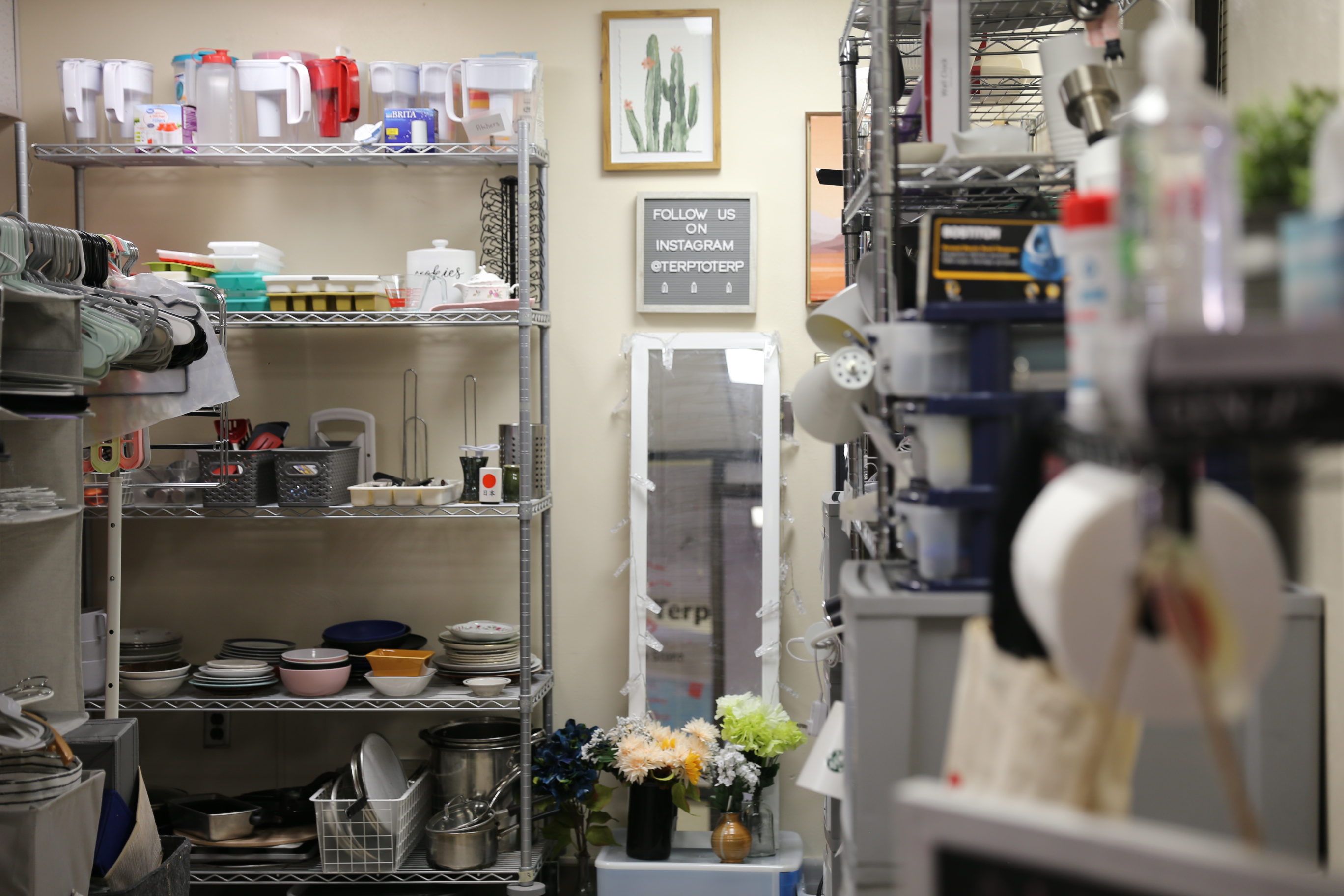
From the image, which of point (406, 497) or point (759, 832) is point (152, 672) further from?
point (759, 832)

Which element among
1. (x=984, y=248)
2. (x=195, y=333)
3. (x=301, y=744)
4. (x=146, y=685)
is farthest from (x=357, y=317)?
(x=984, y=248)

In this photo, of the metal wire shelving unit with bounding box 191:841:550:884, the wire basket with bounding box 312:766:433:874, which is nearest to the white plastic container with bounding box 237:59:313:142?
the wire basket with bounding box 312:766:433:874

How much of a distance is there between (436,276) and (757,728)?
4.96ft

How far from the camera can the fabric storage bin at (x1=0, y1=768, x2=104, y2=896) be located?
1.75 meters

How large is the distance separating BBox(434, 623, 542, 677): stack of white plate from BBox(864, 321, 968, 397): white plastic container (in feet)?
5.98

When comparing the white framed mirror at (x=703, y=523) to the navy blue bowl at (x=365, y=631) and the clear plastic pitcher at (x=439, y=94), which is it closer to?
the navy blue bowl at (x=365, y=631)

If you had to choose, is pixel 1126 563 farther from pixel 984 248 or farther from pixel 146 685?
pixel 146 685

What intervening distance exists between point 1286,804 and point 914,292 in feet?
2.57

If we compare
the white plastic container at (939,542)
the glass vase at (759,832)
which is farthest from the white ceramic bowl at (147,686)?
the white plastic container at (939,542)

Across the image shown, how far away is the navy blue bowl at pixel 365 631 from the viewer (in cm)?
294

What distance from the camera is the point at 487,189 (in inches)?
119

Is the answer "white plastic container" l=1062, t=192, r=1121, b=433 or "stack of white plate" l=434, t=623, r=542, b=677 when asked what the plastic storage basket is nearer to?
"stack of white plate" l=434, t=623, r=542, b=677

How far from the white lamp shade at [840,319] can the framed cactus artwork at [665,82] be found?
1.34 metres

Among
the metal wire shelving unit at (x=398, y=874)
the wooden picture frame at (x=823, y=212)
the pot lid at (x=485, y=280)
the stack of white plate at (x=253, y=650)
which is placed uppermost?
the wooden picture frame at (x=823, y=212)
